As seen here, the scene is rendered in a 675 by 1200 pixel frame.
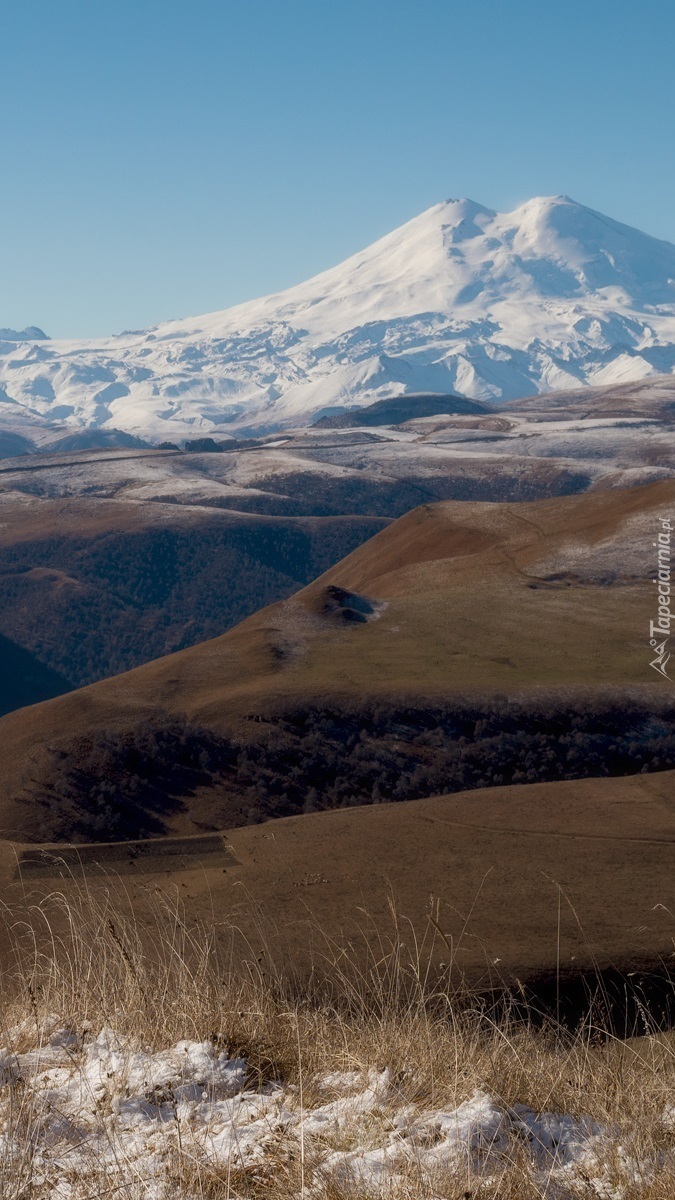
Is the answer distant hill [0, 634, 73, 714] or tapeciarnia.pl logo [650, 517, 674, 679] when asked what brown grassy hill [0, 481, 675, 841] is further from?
distant hill [0, 634, 73, 714]

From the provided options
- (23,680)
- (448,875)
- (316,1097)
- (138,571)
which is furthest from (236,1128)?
(138,571)

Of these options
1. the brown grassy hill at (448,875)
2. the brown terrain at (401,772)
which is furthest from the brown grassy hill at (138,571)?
the brown grassy hill at (448,875)

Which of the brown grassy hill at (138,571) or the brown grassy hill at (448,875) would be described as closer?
the brown grassy hill at (448,875)

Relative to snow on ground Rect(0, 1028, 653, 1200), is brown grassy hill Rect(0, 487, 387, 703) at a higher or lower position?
lower

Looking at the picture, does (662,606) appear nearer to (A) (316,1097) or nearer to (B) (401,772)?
(B) (401,772)

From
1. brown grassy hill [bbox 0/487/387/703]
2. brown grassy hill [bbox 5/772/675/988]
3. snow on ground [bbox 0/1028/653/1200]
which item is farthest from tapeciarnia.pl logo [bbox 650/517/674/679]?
brown grassy hill [bbox 0/487/387/703]

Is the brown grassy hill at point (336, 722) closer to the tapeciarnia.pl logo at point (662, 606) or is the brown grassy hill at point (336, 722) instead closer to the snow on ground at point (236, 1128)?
the tapeciarnia.pl logo at point (662, 606)

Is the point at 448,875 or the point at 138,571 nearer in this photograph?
the point at 448,875
